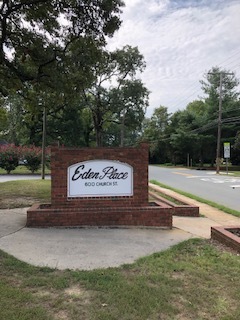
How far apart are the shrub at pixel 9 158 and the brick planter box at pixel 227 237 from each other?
70.7 ft

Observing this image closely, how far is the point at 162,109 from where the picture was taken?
74.9m

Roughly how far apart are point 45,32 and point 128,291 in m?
A: 10.1

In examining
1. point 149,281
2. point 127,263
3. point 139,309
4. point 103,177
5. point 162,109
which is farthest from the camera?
point 162,109

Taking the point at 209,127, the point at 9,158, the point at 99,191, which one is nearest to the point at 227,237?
the point at 99,191

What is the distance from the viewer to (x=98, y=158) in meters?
7.67

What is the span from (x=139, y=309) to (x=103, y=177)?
14.6 ft

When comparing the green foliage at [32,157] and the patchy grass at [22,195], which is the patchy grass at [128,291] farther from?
the green foliage at [32,157]

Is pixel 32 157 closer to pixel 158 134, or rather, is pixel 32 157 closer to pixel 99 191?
pixel 99 191

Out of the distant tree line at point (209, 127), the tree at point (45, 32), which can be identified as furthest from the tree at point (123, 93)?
the tree at point (45, 32)

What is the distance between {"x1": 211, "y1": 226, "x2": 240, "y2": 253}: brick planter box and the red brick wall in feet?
5.92

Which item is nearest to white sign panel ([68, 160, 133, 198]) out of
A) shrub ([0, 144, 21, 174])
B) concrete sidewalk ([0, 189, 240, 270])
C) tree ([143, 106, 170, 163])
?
concrete sidewalk ([0, 189, 240, 270])

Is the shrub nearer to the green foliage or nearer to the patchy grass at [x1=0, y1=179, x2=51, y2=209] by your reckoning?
the green foliage

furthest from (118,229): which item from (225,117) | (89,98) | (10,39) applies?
(225,117)

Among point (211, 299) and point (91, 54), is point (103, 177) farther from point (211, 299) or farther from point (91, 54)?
point (91, 54)
